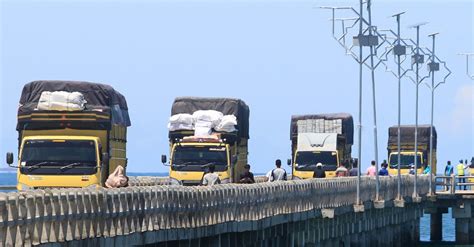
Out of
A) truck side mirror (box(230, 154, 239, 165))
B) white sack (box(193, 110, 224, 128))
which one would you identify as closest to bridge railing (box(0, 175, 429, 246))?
truck side mirror (box(230, 154, 239, 165))

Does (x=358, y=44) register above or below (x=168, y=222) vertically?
above

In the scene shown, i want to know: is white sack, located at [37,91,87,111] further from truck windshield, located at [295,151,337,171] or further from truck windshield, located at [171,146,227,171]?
truck windshield, located at [295,151,337,171]

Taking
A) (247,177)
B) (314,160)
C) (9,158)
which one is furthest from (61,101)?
(314,160)

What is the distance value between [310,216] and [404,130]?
138 ft

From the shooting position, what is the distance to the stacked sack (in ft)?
189

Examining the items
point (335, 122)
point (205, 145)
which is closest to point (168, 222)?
point (205, 145)

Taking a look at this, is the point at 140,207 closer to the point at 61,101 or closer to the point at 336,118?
the point at 61,101

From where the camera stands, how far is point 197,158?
54.4 metres

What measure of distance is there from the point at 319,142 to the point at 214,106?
37.6 ft

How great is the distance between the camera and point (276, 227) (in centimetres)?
4638

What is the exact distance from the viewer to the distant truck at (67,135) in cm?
4300

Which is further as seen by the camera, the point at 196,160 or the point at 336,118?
the point at 336,118

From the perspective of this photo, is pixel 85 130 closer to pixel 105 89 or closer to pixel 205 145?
pixel 105 89

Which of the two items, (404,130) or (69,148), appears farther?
(404,130)
